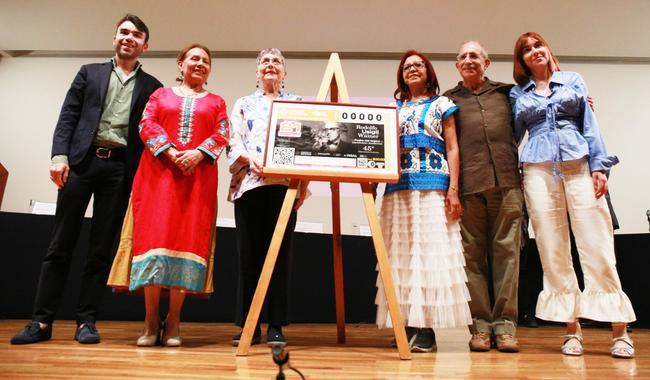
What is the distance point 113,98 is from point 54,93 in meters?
3.45

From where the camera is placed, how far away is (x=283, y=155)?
6.17 feet

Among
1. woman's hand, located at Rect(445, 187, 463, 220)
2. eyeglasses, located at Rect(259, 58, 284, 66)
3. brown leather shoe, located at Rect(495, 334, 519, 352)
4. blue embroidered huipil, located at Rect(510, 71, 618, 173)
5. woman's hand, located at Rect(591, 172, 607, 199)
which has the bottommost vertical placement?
brown leather shoe, located at Rect(495, 334, 519, 352)

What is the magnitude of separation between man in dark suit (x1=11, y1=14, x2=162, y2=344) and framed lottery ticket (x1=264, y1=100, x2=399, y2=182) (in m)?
0.83

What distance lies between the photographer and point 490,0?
4156mm

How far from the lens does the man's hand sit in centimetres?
209

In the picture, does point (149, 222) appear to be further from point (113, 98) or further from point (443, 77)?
point (443, 77)

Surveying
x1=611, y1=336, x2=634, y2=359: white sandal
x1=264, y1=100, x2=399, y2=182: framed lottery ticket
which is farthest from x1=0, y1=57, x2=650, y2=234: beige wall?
x1=611, y1=336, x2=634, y2=359: white sandal

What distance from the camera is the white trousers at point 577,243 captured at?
1934 mm

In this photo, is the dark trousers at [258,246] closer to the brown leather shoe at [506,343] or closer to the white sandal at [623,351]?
the brown leather shoe at [506,343]

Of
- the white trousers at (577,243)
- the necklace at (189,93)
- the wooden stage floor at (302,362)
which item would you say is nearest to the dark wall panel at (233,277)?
the wooden stage floor at (302,362)

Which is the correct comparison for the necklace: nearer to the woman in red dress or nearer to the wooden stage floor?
the woman in red dress

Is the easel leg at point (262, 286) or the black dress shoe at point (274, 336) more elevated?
the easel leg at point (262, 286)

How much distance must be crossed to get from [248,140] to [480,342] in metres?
1.46

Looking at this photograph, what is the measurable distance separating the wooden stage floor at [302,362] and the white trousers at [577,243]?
0.68 feet
